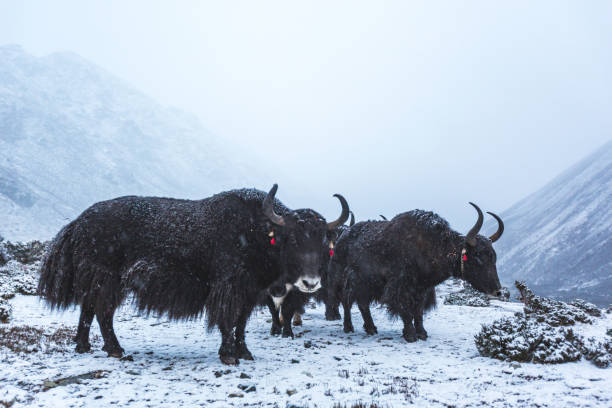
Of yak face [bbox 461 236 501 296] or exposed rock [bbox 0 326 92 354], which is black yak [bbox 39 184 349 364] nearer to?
exposed rock [bbox 0 326 92 354]

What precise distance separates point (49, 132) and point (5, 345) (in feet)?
377

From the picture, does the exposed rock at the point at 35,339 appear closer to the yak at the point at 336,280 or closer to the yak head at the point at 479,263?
the yak at the point at 336,280

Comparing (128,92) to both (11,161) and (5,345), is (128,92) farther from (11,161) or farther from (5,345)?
(5,345)

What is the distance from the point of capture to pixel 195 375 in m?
5.70

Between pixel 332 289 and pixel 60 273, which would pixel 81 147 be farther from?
pixel 60 273

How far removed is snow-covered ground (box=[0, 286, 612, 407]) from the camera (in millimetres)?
4652

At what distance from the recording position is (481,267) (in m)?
8.71

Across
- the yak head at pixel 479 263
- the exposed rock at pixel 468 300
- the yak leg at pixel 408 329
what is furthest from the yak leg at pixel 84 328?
the exposed rock at pixel 468 300

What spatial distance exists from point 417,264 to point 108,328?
247 inches

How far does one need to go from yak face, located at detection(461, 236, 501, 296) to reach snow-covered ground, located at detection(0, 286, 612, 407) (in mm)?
1252

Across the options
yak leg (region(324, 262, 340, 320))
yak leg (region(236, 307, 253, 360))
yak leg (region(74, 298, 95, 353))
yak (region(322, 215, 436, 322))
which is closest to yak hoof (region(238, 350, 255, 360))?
yak leg (region(236, 307, 253, 360))

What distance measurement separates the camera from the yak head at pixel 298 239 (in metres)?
6.17

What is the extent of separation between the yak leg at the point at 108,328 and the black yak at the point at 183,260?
0.02m

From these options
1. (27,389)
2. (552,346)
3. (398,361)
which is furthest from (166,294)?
(552,346)
